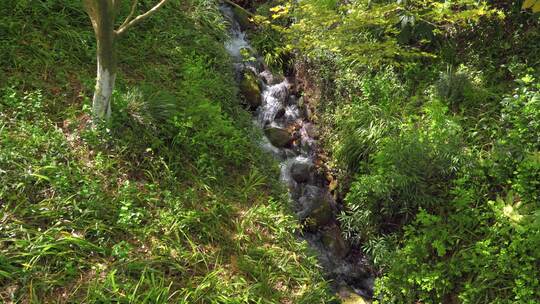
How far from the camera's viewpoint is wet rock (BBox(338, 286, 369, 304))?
4.12 meters

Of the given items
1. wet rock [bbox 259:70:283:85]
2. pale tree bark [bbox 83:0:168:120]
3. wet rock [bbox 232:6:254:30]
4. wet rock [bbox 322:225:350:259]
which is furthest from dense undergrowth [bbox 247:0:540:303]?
wet rock [bbox 232:6:254:30]

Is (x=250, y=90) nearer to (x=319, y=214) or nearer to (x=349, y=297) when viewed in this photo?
(x=319, y=214)

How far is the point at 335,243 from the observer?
4715mm

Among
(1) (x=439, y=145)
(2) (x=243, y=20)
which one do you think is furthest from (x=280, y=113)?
(1) (x=439, y=145)

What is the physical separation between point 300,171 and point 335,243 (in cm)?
115

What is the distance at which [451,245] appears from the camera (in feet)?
12.7

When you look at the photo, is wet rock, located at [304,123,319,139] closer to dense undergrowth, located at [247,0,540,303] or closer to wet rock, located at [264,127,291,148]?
dense undergrowth, located at [247,0,540,303]

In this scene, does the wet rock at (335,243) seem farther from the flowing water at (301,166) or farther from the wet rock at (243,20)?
the wet rock at (243,20)

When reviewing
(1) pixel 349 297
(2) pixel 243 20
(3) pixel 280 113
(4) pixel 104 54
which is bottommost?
(1) pixel 349 297

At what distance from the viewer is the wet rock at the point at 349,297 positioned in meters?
4.12

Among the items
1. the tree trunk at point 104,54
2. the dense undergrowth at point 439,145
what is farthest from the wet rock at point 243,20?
the tree trunk at point 104,54

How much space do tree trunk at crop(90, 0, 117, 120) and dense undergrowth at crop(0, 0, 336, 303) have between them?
0.69ft

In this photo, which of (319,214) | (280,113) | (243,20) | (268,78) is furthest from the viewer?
(243,20)

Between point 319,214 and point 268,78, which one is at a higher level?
point 268,78
